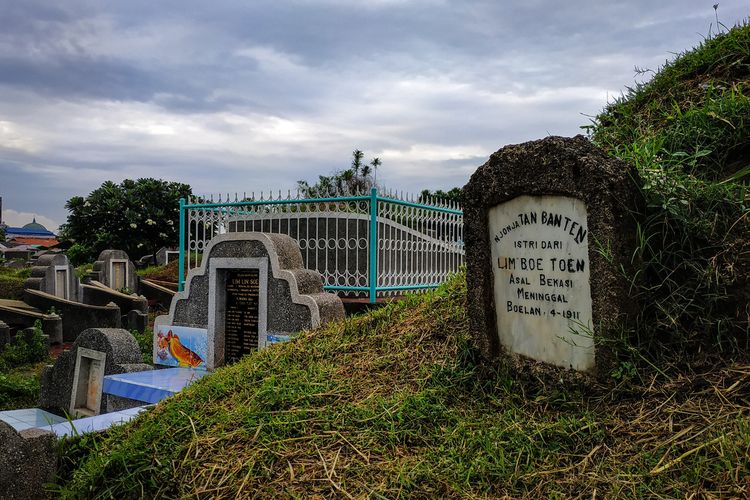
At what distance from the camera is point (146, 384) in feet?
24.6

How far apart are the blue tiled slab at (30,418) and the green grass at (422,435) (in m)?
4.30

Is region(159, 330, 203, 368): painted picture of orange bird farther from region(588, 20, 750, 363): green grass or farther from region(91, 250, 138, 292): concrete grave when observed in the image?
region(91, 250, 138, 292): concrete grave

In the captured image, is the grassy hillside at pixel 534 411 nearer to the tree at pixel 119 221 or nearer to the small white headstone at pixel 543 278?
the small white headstone at pixel 543 278

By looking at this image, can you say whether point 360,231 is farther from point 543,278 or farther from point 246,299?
point 543,278

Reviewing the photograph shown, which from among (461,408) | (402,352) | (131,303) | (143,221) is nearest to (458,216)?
(402,352)

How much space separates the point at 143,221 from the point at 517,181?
28.0 m

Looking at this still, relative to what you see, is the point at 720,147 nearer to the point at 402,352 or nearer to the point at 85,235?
the point at 402,352

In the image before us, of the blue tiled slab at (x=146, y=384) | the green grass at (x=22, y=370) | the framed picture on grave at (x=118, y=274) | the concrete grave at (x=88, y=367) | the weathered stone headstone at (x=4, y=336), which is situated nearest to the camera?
the blue tiled slab at (x=146, y=384)

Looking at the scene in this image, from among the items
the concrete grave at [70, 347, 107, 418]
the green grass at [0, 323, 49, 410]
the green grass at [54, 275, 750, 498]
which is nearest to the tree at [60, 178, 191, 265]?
the green grass at [0, 323, 49, 410]

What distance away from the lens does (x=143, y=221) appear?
28828mm

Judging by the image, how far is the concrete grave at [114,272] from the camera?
2155cm

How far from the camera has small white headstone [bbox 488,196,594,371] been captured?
3.25 metres

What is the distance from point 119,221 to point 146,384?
23.2 meters

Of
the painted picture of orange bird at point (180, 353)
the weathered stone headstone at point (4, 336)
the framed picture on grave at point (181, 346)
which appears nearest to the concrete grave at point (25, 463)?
the framed picture on grave at point (181, 346)
